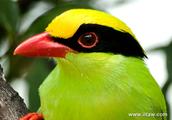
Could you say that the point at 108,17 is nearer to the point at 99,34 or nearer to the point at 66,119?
the point at 99,34

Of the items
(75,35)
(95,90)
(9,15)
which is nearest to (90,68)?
(95,90)

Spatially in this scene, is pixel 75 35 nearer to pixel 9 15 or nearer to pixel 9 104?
pixel 9 104

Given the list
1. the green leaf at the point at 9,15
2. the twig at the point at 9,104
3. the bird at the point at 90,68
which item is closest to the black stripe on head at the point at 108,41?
the bird at the point at 90,68

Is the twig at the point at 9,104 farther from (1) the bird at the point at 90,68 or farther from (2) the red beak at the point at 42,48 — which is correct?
(2) the red beak at the point at 42,48

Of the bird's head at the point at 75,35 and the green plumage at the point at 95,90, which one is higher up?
the bird's head at the point at 75,35

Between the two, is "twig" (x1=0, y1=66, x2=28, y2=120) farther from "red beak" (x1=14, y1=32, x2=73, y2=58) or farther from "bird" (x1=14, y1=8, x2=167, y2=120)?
"red beak" (x1=14, y1=32, x2=73, y2=58)

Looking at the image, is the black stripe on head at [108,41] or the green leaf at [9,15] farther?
the green leaf at [9,15]

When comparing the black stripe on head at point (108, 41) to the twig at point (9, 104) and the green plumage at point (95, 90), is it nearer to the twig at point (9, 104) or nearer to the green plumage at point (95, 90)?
the green plumage at point (95, 90)
